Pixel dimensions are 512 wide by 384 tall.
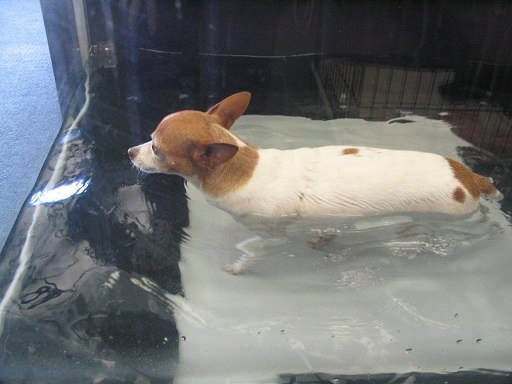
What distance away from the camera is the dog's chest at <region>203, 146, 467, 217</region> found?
1.36 m

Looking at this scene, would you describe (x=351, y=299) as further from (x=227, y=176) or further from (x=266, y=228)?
(x=227, y=176)

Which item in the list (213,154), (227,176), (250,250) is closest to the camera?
(213,154)

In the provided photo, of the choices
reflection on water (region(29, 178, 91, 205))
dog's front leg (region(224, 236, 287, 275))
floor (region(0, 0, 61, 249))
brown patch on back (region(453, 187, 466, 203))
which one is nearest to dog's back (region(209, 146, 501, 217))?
brown patch on back (region(453, 187, 466, 203))

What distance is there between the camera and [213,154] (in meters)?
1.30

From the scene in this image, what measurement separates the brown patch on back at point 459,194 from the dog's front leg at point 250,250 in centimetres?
50

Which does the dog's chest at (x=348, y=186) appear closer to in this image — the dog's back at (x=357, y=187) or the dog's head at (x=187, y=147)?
the dog's back at (x=357, y=187)

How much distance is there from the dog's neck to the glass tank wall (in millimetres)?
213

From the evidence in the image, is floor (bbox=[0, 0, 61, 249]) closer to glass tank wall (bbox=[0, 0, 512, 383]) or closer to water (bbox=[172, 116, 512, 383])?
glass tank wall (bbox=[0, 0, 512, 383])

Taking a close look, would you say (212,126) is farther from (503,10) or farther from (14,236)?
(503,10)

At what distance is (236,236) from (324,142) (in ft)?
2.23

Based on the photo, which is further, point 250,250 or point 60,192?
point 60,192

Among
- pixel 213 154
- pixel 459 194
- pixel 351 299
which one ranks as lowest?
pixel 351 299

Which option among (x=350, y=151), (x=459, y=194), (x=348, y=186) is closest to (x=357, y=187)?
(x=348, y=186)

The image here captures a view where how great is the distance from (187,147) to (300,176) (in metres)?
0.34
